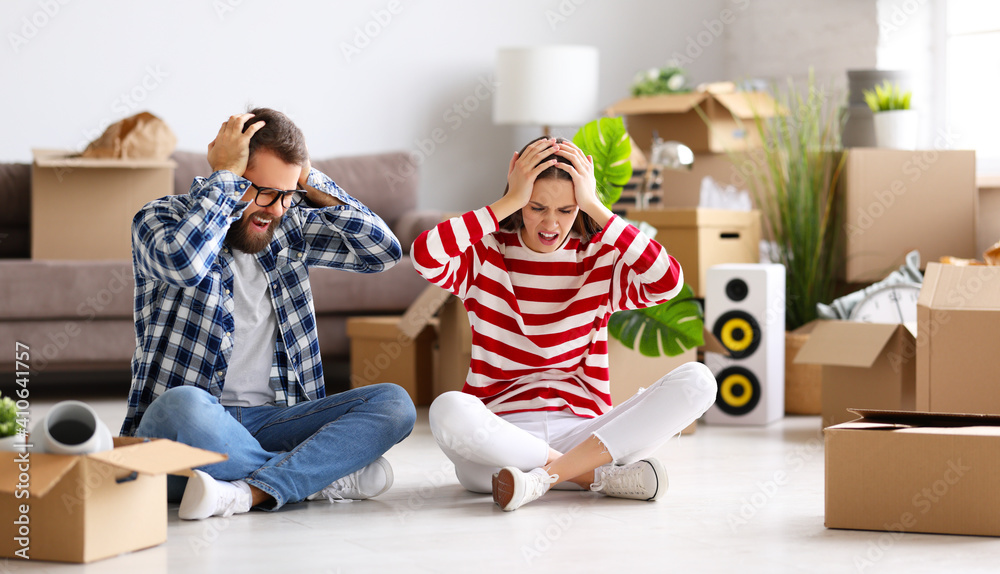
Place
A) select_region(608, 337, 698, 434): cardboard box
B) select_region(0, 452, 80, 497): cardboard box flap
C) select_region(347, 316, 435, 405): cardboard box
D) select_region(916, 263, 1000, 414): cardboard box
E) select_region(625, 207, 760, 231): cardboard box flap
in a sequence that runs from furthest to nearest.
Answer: select_region(347, 316, 435, 405): cardboard box
select_region(625, 207, 760, 231): cardboard box flap
select_region(608, 337, 698, 434): cardboard box
select_region(916, 263, 1000, 414): cardboard box
select_region(0, 452, 80, 497): cardboard box flap

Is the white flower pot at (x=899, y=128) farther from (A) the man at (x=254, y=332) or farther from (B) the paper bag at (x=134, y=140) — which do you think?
(B) the paper bag at (x=134, y=140)

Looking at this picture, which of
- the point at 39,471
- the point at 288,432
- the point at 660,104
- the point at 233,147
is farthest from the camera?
the point at 660,104

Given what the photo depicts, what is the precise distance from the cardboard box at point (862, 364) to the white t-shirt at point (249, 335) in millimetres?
1405

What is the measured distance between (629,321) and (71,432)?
1502mm

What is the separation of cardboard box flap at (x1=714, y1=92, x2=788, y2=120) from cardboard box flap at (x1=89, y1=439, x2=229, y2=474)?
2.70m

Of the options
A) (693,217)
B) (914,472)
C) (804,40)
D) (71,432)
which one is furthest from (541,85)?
(71,432)

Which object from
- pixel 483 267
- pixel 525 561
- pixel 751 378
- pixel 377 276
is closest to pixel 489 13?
pixel 377 276

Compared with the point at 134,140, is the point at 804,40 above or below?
above

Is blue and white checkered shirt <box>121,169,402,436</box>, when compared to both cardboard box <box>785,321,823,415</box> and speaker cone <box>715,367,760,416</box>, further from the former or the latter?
cardboard box <box>785,321,823,415</box>

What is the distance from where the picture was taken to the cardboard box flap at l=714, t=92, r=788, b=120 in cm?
378

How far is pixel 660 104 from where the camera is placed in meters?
3.94

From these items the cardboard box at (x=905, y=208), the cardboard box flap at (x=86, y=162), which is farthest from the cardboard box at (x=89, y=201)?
the cardboard box at (x=905, y=208)

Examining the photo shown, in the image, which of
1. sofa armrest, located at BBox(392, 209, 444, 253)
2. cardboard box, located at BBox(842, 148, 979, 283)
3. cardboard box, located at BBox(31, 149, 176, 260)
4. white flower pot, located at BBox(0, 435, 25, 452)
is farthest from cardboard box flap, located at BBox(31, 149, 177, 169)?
cardboard box, located at BBox(842, 148, 979, 283)

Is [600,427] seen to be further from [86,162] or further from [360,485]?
[86,162]
